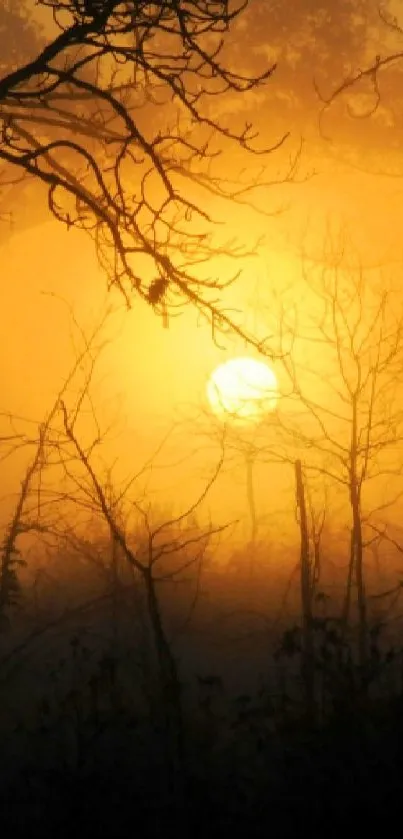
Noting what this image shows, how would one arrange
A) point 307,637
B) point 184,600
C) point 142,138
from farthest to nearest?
point 184,600, point 307,637, point 142,138

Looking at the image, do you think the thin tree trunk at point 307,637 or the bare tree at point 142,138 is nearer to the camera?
the bare tree at point 142,138

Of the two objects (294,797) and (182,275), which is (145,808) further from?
(182,275)

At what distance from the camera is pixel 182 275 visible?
18.2 feet

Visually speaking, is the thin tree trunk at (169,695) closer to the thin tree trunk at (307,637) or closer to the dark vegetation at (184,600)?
the dark vegetation at (184,600)

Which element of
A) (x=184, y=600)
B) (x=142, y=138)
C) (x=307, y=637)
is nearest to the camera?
(x=142, y=138)

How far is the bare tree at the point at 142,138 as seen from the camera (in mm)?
4750

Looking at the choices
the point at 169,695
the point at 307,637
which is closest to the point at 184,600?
the point at 307,637

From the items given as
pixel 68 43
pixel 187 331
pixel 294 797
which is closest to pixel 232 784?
pixel 294 797

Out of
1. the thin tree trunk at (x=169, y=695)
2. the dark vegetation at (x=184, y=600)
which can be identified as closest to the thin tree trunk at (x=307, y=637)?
the dark vegetation at (x=184, y=600)

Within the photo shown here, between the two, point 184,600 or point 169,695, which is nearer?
point 169,695

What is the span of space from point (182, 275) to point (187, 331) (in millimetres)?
18495

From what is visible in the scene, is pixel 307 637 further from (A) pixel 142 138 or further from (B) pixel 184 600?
(B) pixel 184 600

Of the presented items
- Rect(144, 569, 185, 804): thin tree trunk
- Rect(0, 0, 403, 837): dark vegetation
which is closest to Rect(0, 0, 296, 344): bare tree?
Rect(0, 0, 403, 837): dark vegetation

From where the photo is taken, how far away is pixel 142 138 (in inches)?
195
